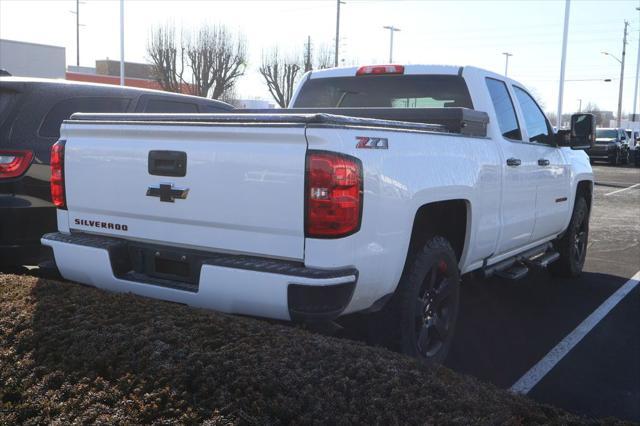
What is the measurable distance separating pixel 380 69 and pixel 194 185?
8.65 feet

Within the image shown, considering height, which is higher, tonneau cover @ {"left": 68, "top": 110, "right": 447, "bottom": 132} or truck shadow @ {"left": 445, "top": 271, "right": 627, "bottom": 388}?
tonneau cover @ {"left": 68, "top": 110, "right": 447, "bottom": 132}

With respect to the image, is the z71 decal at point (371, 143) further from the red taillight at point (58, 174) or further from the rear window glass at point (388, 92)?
the rear window glass at point (388, 92)

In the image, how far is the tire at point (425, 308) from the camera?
3779mm

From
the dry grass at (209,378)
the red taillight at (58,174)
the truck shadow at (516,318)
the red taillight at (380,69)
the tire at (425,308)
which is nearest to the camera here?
the dry grass at (209,378)

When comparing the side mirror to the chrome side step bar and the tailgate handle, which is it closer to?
the chrome side step bar

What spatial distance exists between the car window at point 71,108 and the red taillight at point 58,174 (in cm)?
132

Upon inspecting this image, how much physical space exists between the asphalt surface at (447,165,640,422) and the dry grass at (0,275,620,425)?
1.54 metres

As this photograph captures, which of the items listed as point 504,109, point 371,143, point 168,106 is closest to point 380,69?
point 504,109

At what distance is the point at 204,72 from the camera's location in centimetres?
3875

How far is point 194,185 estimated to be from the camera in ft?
11.4

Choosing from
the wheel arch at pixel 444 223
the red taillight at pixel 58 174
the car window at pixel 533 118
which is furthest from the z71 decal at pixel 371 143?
the car window at pixel 533 118

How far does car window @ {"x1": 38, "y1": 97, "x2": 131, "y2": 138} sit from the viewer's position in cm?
529

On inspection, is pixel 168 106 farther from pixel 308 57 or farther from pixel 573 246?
pixel 308 57

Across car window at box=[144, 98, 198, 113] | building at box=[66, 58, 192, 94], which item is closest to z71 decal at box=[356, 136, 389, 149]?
car window at box=[144, 98, 198, 113]
